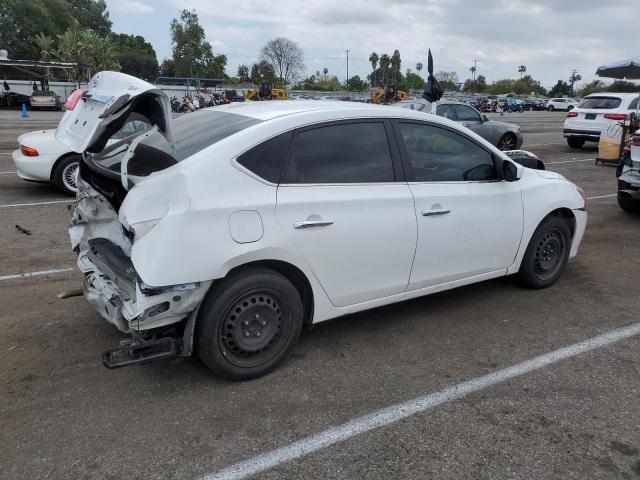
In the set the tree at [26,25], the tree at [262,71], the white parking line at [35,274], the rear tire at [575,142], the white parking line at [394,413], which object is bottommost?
the white parking line at [394,413]

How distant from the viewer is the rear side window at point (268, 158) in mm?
3262

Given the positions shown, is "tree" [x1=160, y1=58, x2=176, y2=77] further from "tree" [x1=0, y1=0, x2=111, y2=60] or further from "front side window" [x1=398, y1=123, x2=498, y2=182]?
"front side window" [x1=398, y1=123, x2=498, y2=182]

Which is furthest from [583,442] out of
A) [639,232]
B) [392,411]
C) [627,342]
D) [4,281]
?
[639,232]

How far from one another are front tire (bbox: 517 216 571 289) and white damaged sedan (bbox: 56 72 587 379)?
0.60m

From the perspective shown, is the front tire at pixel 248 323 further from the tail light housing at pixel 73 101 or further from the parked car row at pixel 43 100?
the parked car row at pixel 43 100

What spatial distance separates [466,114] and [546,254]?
9483 mm

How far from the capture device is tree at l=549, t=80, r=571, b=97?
107706mm

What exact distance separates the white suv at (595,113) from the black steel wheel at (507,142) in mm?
2768

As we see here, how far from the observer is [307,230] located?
334 cm

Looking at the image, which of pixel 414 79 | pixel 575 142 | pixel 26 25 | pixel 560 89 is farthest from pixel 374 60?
pixel 575 142

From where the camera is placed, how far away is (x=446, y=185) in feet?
13.3

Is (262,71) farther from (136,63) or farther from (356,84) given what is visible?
(356,84)

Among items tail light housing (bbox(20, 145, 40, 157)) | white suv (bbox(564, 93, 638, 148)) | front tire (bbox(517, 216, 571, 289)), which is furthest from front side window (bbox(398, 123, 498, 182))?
white suv (bbox(564, 93, 638, 148))

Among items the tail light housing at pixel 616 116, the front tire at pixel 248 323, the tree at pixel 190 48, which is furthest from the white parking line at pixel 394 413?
the tree at pixel 190 48
